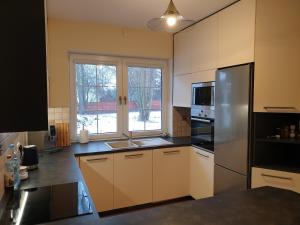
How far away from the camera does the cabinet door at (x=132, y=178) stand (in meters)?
2.67

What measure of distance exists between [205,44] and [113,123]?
1610 mm

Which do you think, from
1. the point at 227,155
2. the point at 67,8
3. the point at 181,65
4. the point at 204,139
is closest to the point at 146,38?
the point at 181,65

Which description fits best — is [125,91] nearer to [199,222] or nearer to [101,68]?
[101,68]

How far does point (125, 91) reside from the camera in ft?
10.7

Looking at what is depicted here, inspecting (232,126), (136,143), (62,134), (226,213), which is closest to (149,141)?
(136,143)

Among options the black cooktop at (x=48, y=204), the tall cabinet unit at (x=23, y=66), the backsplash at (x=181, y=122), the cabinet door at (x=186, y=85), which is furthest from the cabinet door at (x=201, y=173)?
the tall cabinet unit at (x=23, y=66)

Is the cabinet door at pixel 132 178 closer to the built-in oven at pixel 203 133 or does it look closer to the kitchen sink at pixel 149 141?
the kitchen sink at pixel 149 141

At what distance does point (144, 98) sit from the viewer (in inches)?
134

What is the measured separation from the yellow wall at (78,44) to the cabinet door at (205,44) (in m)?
0.73

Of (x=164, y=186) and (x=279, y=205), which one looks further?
(x=164, y=186)

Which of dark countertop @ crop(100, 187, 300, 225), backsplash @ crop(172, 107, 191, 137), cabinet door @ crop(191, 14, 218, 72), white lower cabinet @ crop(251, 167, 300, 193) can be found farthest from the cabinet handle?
backsplash @ crop(172, 107, 191, 137)

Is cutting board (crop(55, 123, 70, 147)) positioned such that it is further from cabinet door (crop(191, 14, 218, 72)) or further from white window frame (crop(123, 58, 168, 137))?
cabinet door (crop(191, 14, 218, 72))

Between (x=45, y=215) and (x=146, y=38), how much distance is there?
2.62 meters

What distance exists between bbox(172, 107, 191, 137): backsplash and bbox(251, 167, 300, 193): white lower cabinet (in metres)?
1.50
